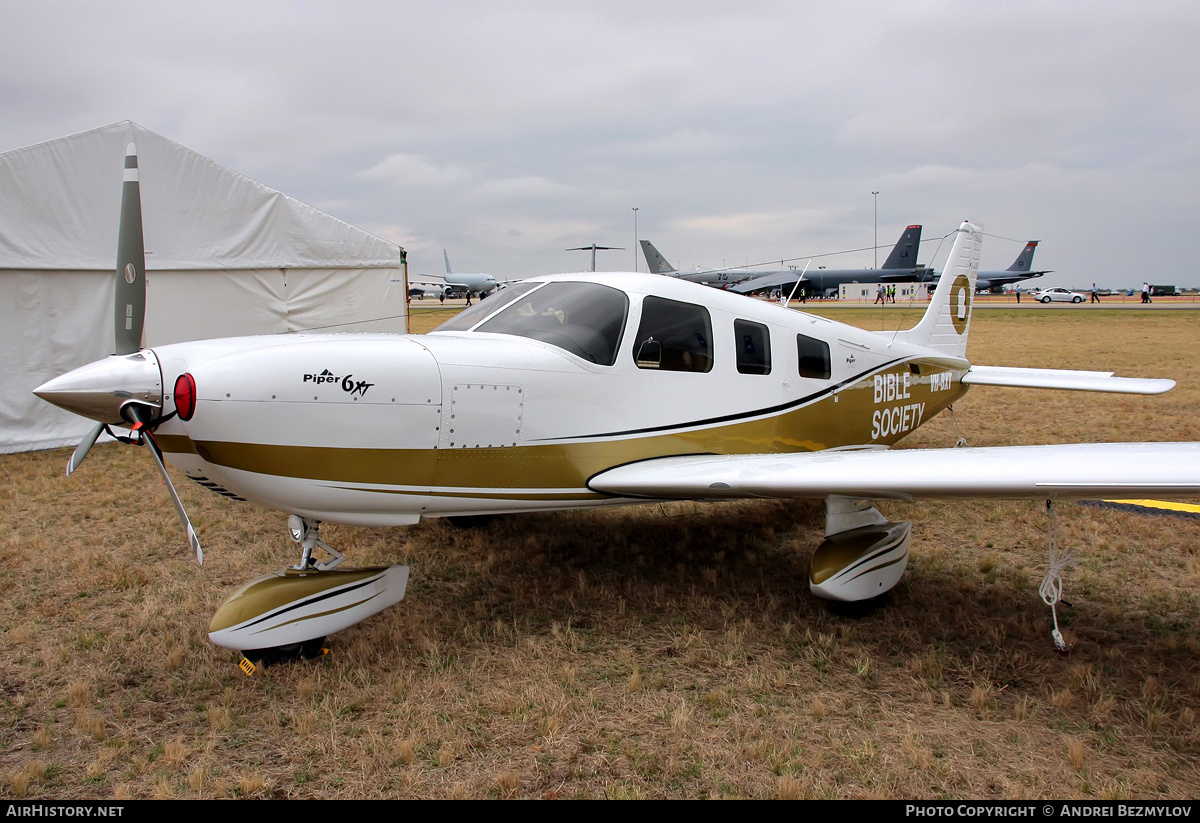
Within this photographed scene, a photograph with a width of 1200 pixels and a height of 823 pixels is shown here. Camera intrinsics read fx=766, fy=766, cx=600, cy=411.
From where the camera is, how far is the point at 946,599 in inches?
199

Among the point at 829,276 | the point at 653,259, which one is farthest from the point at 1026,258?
the point at 653,259

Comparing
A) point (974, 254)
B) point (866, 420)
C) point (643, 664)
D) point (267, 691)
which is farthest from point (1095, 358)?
point (267, 691)

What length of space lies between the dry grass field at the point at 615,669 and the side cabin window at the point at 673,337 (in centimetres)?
156

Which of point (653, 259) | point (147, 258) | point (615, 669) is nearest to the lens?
point (615, 669)

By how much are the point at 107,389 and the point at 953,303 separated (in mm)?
7683

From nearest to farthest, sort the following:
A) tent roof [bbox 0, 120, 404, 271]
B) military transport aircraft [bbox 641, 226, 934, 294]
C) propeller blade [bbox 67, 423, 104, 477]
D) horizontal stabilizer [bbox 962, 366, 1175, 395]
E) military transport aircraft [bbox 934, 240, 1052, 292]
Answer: propeller blade [bbox 67, 423, 104, 477]
horizontal stabilizer [bbox 962, 366, 1175, 395]
tent roof [bbox 0, 120, 404, 271]
military transport aircraft [bbox 641, 226, 934, 294]
military transport aircraft [bbox 934, 240, 1052, 292]

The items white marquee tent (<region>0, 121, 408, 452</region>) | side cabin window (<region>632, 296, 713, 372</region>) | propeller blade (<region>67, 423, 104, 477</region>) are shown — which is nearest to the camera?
propeller blade (<region>67, 423, 104, 477</region>)

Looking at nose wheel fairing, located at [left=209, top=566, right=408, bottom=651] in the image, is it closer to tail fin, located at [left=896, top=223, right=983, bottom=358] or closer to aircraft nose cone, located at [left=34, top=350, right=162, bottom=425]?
aircraft nose cone, located at [left=34, top=350, right=162, bottom=425]

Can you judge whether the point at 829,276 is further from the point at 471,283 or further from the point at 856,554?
the point at 856,554

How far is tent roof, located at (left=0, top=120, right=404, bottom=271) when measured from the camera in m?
9.42

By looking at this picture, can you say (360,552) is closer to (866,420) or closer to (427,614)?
(427,614)

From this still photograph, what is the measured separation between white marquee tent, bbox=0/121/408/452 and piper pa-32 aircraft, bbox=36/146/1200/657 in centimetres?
520

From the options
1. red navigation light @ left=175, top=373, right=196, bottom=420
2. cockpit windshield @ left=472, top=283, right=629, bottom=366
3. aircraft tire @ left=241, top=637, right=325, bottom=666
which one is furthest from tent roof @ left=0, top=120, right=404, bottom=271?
aircraft tire @ left=241, top=637, right=325, bottom=666

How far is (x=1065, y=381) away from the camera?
736 cm
